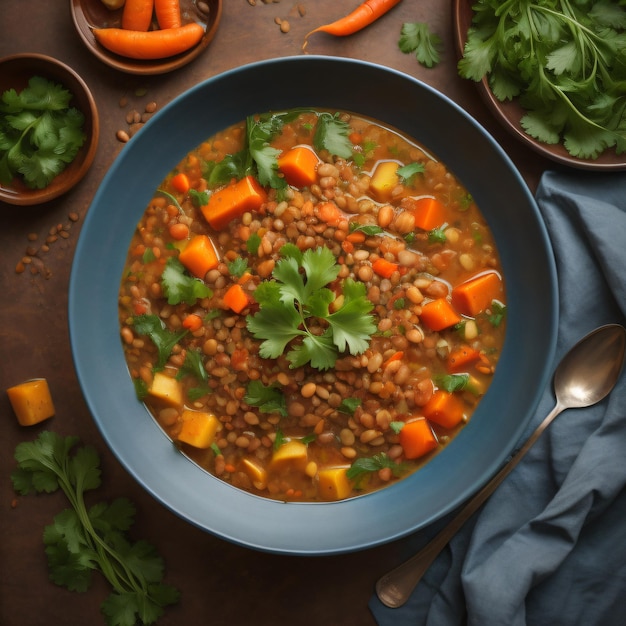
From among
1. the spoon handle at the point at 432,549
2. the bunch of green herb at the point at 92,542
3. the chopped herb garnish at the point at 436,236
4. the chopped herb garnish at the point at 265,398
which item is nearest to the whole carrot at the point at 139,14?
the chopped herb garnish at the point at 436,236

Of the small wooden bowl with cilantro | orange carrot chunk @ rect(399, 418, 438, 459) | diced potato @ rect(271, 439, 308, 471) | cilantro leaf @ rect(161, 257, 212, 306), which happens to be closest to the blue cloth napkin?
orange carrot chunk @ rect(399, 418, 438, 459)

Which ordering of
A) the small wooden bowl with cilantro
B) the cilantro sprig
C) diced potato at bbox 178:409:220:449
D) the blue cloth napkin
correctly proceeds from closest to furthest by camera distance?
the cilantro sprig, the blue cloth napkin, diced potato at bbox 178:409:220:449, the small wooden bowl with cilantro

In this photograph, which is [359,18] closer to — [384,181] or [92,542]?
[384,181]

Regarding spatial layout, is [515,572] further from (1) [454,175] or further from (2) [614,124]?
(2) [614,124]

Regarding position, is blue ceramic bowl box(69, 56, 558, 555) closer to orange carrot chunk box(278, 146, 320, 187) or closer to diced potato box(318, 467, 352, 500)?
diced potato box(318, 467, 352, 500)

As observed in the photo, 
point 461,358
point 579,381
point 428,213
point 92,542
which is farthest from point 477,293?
point 92,542

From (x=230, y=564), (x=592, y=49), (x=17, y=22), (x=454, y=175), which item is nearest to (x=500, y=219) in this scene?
(x=454, y=175)

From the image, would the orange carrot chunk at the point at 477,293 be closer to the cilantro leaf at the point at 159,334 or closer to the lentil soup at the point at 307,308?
the lentil soup at the point at 307,308
